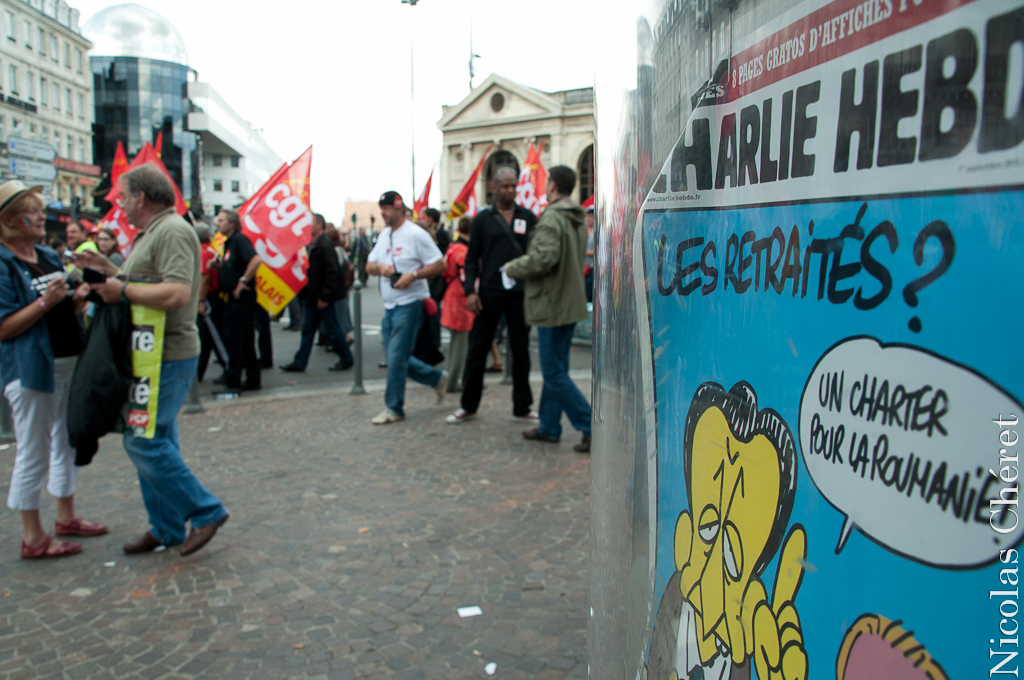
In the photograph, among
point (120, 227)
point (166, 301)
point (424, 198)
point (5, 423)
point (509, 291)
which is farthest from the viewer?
point (424, 198)

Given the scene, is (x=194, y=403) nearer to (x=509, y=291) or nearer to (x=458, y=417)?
(x=458, y=417)

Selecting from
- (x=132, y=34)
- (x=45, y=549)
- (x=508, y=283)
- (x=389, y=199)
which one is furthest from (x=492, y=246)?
(x=132, y=34)

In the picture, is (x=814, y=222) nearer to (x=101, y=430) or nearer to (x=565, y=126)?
(x=101, y=430)

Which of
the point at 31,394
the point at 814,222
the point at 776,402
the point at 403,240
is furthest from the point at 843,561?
the point at 403,240

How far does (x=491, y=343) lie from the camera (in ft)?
19.8

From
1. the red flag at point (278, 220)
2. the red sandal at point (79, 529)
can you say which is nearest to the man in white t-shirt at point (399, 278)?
the red flag at point (278, 220)

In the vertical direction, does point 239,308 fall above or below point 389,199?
below

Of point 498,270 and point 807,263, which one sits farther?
point 498,270

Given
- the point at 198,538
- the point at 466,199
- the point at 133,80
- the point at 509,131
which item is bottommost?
the point at 198,538

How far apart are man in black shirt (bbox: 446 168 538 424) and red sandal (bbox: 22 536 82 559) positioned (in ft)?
10.7

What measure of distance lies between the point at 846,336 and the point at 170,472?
3352mm

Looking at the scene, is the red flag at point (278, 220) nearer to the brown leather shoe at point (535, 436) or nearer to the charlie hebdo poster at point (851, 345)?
the brown leather shoe at point (535, 436)

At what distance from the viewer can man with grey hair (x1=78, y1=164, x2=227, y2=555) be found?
3.33 meters

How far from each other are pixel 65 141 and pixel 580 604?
70786 millimetres
